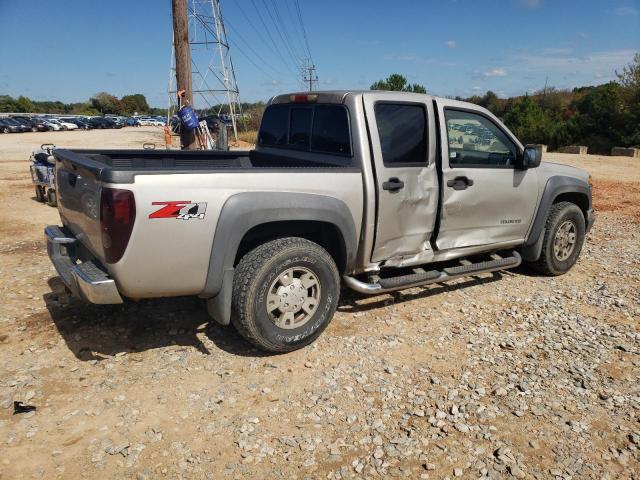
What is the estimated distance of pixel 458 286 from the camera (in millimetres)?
5254

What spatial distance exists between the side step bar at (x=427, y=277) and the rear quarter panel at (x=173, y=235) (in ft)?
3.72

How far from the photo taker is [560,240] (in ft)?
18.0

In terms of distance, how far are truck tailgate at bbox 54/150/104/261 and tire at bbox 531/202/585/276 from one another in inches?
176

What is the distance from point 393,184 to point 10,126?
48539 millimetres

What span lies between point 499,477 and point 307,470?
0.99 m

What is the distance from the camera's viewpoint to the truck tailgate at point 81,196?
3064 mm

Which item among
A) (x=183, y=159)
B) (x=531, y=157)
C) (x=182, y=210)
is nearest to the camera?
(x=182, y=210)

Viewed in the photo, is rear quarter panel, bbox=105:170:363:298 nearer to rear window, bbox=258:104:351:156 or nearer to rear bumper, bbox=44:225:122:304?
rear bumper, bbox=44:225:122:304

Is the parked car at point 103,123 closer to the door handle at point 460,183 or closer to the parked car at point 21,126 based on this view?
the parked car at point 21,126

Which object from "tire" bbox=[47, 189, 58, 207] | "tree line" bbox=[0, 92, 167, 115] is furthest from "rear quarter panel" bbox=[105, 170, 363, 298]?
"tree line" bbox=[0, 92, 167, 115]

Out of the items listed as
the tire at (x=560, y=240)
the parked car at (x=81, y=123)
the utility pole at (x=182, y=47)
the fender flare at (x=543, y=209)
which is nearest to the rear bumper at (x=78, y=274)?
the fender flare at (x=543, y=209)

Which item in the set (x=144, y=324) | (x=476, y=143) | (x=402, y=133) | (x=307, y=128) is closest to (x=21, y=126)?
(x=144, y=324)

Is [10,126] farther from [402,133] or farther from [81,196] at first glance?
[402,133]

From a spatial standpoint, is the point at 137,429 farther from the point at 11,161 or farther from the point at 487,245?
the point at 11,161
